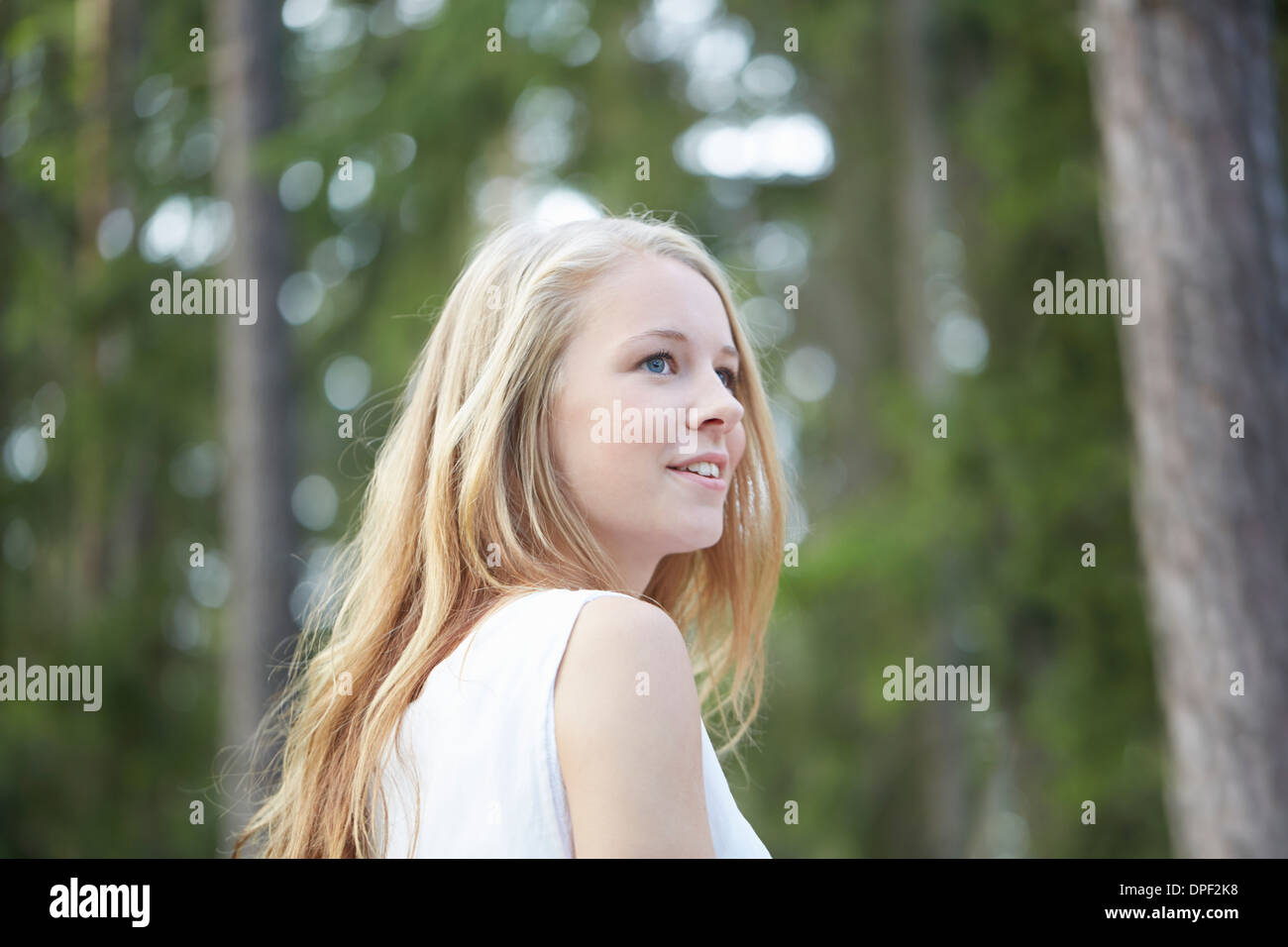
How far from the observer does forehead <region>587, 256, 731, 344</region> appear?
170 centimetres

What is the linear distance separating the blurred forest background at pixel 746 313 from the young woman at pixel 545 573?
292cm

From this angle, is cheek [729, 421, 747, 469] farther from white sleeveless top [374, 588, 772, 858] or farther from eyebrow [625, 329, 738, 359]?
white sleeveless top [374, 588, 772, 858]

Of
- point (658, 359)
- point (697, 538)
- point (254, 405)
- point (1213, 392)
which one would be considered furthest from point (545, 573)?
point (254, 405)

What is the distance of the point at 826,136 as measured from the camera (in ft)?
29.7

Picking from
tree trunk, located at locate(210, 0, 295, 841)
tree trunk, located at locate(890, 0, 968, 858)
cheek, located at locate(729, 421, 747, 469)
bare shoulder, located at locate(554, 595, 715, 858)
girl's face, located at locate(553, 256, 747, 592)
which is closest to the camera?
bare shoulder, located at locate(554, 595, 715, 858)

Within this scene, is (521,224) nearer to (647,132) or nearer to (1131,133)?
(1131,133)

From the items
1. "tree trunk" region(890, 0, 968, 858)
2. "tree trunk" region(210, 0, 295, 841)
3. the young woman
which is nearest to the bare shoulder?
the young woman

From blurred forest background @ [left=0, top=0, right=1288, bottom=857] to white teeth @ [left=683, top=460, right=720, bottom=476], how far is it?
289 cm

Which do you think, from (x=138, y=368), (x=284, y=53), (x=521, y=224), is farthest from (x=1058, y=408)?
(x=138, y=368)

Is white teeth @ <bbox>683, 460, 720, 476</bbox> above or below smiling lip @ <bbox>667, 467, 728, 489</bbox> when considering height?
above

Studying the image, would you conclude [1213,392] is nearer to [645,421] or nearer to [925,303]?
[645,421]

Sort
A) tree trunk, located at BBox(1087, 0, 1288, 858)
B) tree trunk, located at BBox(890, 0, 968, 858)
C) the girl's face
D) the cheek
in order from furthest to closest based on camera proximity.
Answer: tree trunk, located at BBox(890, 0, 968, 858), tree trunk, located at BBox(1087, 0, 1288, 858), the cheek, the girl's face

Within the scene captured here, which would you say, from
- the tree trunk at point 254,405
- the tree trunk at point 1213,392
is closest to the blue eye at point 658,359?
the tree trunk at point 1213,392

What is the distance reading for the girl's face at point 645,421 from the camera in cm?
164
